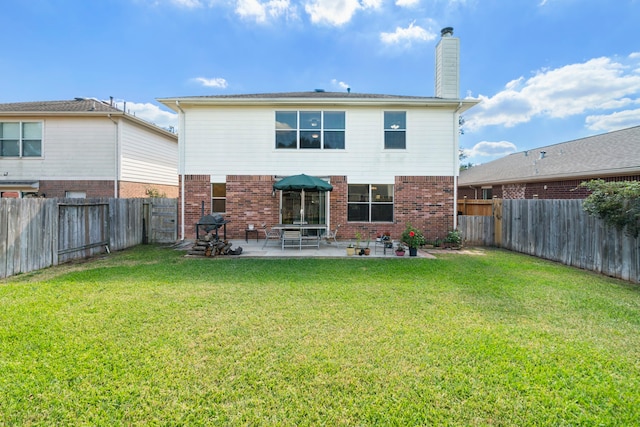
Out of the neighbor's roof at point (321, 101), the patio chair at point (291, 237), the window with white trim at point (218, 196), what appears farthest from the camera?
the window with white trim at point (218, 196)

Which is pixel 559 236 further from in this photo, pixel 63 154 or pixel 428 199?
pixel 63 154

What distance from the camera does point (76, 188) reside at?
43.1 ft

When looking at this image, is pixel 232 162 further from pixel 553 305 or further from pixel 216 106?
pixel 553 305

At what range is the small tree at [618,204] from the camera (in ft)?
20.2

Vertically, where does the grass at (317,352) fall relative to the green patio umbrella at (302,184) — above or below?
below

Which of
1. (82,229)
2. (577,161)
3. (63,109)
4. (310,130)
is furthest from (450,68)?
(63,109)

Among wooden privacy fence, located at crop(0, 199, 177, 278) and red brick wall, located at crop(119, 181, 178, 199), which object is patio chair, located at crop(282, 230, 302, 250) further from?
red brick wall, located at crop(119, 181, 178, 199)

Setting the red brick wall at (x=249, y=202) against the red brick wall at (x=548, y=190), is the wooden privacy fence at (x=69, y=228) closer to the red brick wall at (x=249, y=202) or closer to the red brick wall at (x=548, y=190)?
the red brick wall at (x=249, y=202)

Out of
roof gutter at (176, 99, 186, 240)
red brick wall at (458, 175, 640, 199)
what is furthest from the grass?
red brick wall at (458, 175, 640, 199)

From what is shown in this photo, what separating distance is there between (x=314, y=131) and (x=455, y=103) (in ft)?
17.9

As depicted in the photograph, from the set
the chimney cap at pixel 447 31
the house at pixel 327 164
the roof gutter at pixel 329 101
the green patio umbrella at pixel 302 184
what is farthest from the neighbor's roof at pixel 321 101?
the green patio umbrella at pixel 302 184

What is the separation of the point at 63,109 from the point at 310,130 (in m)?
11.5

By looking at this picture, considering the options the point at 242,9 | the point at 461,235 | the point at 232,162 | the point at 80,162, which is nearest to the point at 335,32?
the point at 242,9

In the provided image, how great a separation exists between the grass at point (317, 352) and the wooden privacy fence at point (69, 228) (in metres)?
0.97
